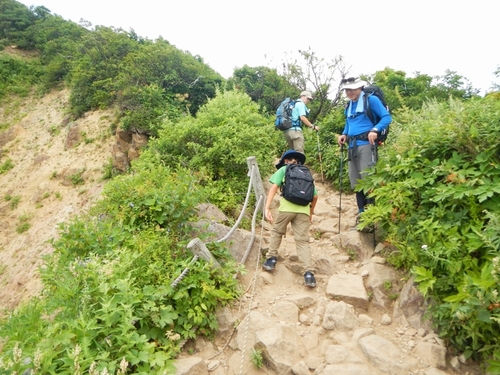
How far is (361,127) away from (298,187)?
165cm

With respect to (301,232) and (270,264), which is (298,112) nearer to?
(301,232)

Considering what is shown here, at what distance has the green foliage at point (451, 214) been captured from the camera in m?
2.63

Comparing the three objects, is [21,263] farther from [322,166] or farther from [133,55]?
[322,166]

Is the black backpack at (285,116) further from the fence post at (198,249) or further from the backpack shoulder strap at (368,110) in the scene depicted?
the fence post at (198,249)

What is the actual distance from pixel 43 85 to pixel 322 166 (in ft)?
65.9

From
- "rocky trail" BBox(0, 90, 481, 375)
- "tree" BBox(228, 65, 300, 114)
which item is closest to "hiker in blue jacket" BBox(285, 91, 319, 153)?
"rocky trail" BBox(0, 90, 481, 375)

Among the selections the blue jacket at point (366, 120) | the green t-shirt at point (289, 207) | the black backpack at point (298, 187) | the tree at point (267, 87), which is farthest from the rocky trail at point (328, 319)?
the tree at point (267, 87)

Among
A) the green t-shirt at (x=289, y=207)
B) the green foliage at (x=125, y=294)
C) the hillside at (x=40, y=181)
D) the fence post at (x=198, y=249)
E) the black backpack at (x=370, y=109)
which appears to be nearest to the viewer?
the green foliage at (x=125, y=294)

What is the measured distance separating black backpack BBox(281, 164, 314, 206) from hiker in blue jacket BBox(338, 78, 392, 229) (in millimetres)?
1212

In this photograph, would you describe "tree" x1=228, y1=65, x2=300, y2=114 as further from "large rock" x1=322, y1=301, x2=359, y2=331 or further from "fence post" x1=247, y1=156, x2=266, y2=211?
"large rock" x1=322, y1=301, x2=359, y2=331

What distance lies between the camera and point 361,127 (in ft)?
16.0

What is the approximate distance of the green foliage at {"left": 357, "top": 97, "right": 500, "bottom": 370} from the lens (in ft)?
8.64

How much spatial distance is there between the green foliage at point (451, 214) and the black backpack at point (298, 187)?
3.22 feet

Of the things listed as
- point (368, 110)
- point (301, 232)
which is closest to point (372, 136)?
point (368, 110)
